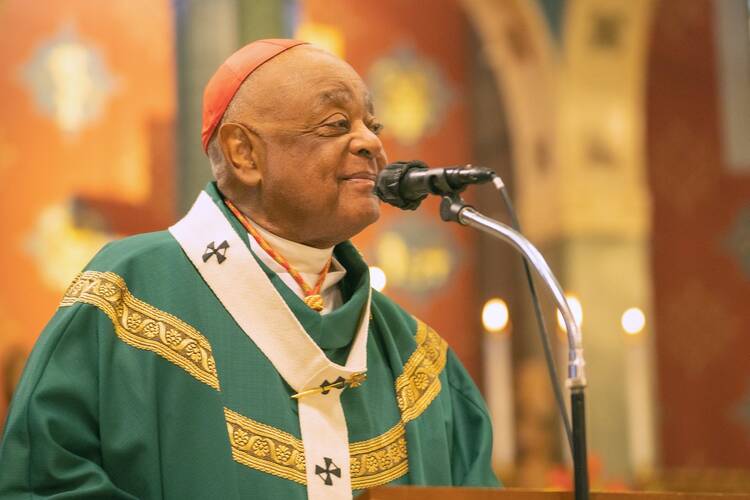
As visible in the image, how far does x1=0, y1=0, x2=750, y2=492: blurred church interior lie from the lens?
8.70 m

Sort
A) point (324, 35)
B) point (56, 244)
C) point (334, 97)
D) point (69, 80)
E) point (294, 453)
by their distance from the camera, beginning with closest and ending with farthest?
point (294, 453) < point (334, 97) < point (56, 244) < point (69, 80) < point (324, 35)

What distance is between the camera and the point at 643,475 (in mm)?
9570

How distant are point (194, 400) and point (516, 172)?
8501mm

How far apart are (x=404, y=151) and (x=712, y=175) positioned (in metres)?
2.65

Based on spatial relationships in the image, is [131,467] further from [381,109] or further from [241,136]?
[381,109]

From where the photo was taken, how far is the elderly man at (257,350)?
8.38 feet

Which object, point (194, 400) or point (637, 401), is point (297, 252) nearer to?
point (194, 400)

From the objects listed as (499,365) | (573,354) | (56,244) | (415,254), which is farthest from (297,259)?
(415,254)

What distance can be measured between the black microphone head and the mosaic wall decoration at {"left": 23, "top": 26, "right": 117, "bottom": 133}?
22.2ft

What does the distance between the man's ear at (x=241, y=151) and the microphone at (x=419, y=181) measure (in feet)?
1.70

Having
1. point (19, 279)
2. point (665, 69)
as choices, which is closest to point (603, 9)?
point (665, 69)

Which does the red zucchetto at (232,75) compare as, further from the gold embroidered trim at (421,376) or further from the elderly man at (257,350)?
the gold embroidered trim at (421,376)

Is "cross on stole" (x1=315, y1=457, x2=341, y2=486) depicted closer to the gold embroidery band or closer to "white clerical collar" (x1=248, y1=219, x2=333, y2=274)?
the gold embroidery band

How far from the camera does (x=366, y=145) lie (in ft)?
9.66
